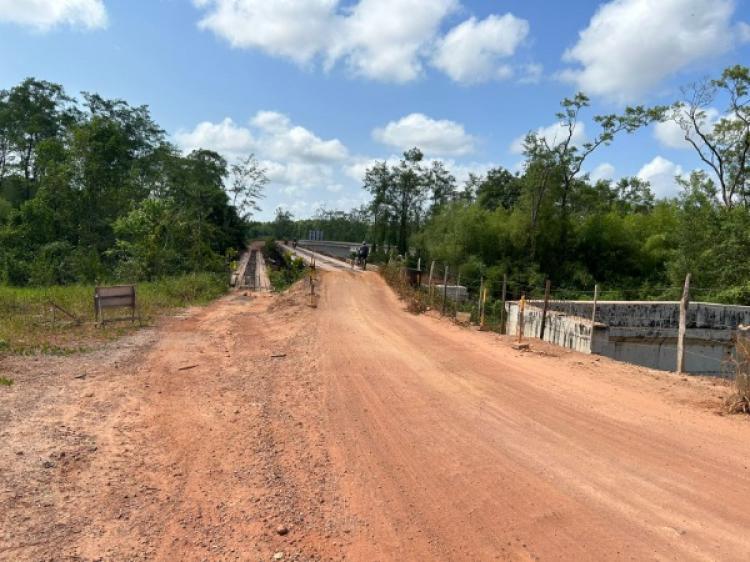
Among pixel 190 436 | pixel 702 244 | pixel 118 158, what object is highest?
pixel 118 158

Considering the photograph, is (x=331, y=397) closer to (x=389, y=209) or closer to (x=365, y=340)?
(x=365, y=340)

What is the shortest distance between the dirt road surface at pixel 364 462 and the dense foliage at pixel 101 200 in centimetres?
1890

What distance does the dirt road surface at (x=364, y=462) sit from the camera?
13.3ft

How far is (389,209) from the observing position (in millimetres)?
42125

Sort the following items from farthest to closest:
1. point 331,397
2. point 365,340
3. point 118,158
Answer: point 118,158 < point 365,340 < point 331,397

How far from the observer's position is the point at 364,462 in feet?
18.2

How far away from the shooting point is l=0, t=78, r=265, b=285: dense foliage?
90.6 feet

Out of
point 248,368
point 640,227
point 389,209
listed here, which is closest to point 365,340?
point 248,368

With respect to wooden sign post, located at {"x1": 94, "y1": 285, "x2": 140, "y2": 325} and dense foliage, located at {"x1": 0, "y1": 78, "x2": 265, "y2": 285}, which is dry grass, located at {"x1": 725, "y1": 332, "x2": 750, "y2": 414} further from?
dense foliage, located at {"x1": 0, "y1": 78, "x2": 265, "y2": 285}

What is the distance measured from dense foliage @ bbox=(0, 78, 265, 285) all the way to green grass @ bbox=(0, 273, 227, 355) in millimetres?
5928

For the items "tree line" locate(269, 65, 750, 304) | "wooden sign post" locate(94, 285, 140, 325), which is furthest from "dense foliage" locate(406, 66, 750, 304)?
"wooden sign post" locate(94, 285, 140, 325)

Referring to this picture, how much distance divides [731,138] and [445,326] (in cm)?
2293

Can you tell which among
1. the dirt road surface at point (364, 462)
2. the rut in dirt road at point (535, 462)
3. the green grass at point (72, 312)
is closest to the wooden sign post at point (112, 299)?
the green grass at point (72, 312)

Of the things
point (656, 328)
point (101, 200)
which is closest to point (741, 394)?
point (656, 328)
